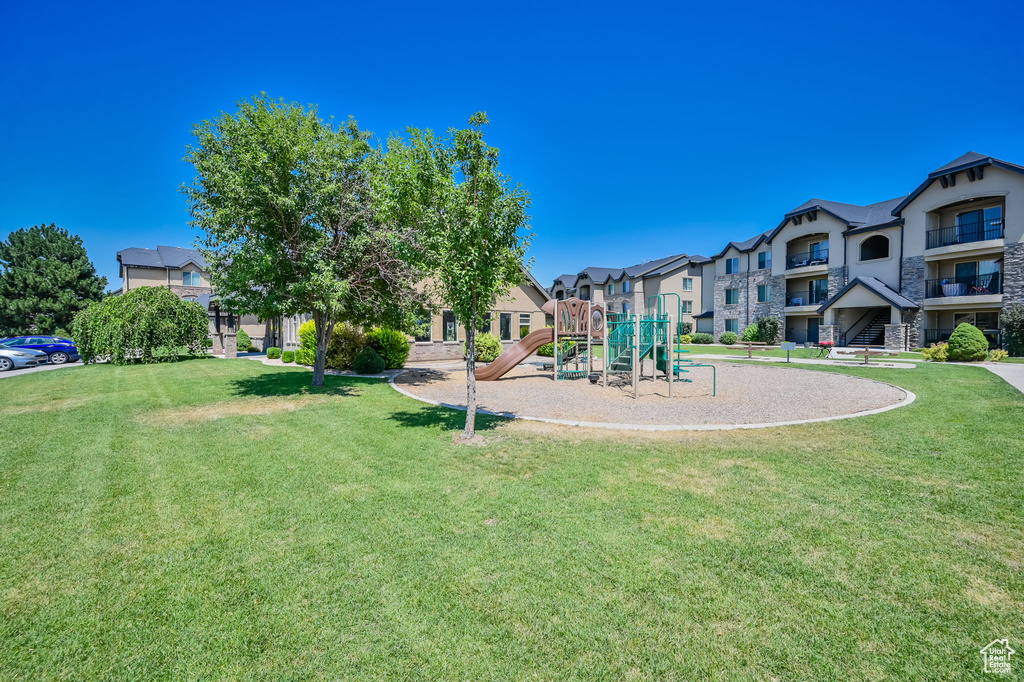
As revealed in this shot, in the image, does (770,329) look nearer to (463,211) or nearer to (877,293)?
(877,293)

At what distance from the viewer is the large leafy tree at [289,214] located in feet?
35.1

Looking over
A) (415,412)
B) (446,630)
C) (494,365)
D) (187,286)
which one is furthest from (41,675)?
(187,286)

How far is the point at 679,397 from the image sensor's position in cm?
1144

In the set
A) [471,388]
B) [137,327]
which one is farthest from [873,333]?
[137,327]

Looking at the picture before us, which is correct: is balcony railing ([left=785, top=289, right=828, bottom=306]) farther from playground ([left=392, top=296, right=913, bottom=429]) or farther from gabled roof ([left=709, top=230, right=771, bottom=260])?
playground ([left=392, top=296, right=913, bottom=429])

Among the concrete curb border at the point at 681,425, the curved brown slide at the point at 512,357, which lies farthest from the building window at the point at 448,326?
the concrete curb border at the point at 681,425

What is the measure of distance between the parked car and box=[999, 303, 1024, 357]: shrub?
4805 centimetres

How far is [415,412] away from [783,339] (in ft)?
118

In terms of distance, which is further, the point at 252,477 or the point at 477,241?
the point at 477,241

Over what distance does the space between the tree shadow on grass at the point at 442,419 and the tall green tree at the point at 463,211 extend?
1228 millimetres

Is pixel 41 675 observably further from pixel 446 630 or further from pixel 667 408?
pixel 667 408

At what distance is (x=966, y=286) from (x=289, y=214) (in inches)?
1398

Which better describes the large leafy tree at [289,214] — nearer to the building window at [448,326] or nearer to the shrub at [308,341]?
the shrub at [308,341]

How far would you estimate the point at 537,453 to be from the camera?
649 cm
